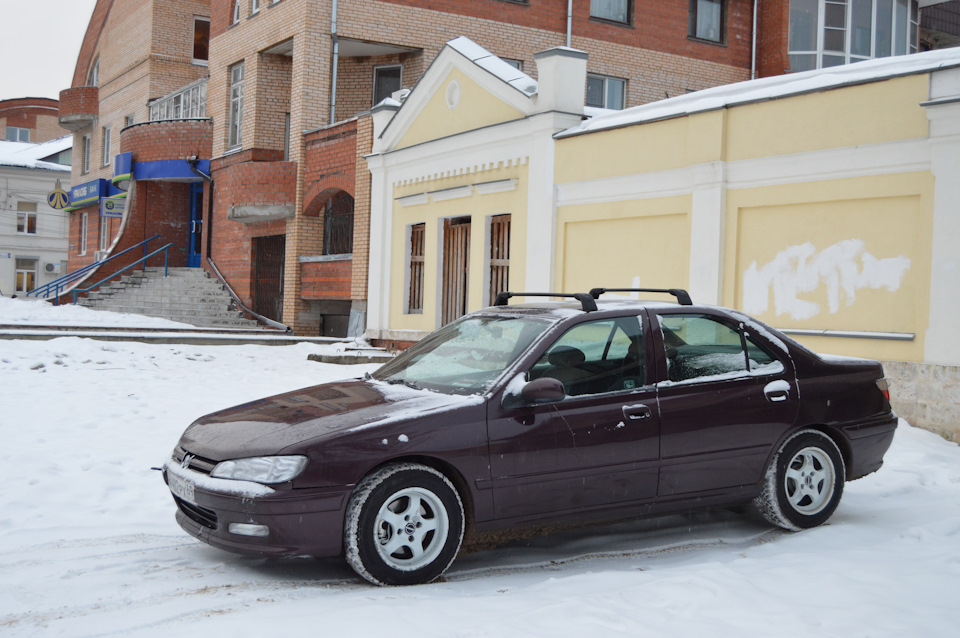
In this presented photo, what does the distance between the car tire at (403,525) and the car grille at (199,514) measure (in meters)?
0.71

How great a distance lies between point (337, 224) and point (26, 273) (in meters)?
37.5

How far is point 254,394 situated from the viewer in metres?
11.7

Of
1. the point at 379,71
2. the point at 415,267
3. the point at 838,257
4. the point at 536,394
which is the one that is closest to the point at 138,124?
the point at 379,71

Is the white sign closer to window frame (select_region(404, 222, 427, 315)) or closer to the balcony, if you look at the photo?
the balcony

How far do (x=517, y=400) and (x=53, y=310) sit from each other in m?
21.2

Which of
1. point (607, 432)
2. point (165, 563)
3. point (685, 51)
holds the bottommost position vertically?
point (165, 563)

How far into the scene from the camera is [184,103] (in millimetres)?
29656

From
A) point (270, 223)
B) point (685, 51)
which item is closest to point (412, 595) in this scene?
point (270, 223)

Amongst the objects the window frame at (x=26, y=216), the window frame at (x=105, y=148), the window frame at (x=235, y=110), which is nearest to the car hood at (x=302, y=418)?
the window frame at (x=235, y=110)

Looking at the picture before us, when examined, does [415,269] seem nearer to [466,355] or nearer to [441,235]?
[441,235]

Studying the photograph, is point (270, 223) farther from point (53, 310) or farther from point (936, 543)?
point (936, 543)

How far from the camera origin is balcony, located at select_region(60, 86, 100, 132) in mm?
38094

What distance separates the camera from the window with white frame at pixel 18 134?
6222 cm

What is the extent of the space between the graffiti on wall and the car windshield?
5.75 metres
